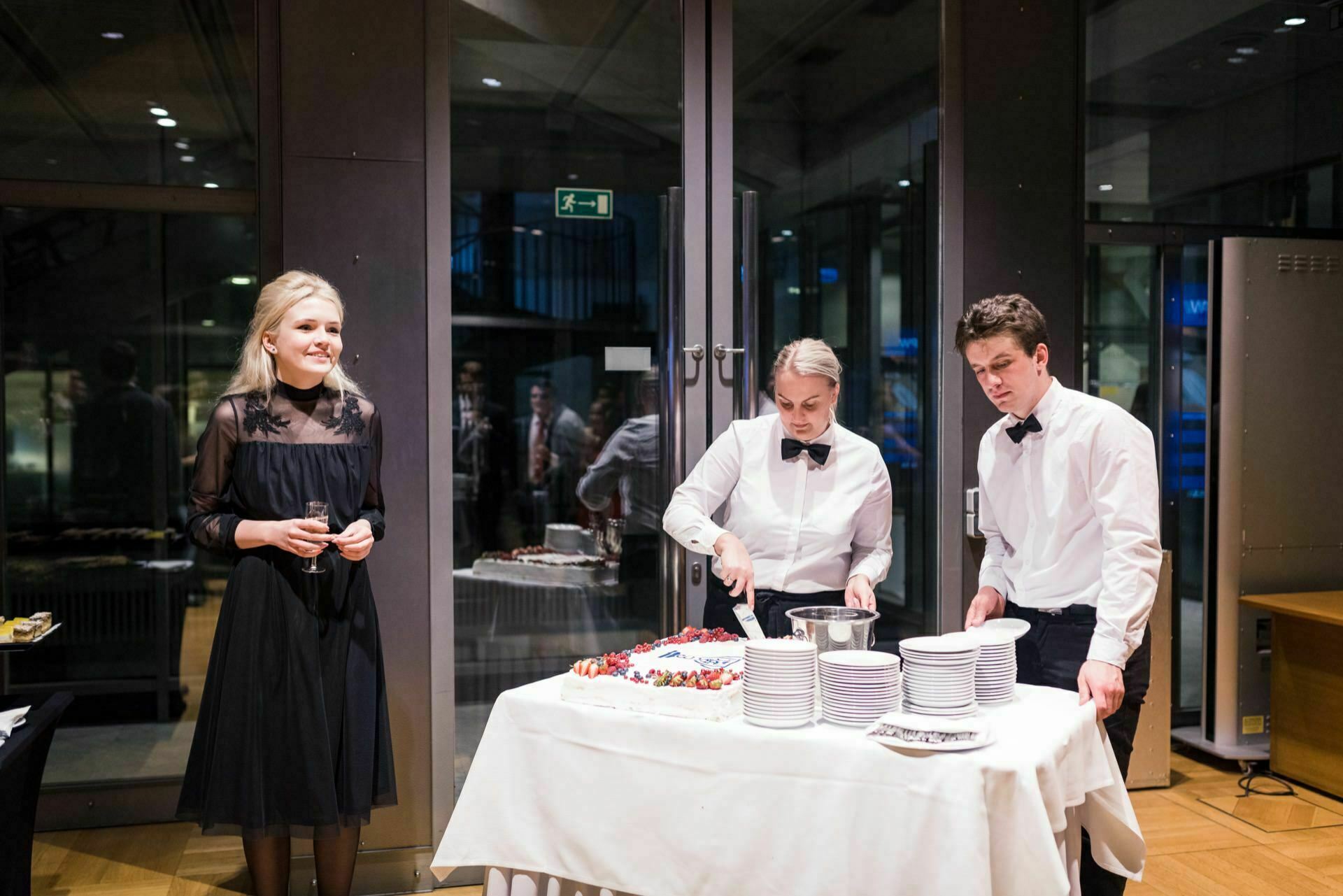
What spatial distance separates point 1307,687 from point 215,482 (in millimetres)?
4173

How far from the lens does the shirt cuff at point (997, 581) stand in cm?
282

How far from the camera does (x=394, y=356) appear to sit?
140 inches

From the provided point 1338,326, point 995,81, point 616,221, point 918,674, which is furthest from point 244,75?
point 1338,326

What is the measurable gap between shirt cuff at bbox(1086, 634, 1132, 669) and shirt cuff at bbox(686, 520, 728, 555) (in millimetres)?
1011

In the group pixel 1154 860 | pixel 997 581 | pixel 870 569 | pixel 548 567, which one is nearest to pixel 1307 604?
pixel 1154 860

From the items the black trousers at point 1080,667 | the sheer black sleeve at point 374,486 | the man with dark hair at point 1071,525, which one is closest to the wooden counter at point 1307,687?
the black trousers at point 1080,667

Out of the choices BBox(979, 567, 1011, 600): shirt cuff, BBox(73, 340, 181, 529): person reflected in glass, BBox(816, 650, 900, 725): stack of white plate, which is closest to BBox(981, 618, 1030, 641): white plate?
BBox(979, 567, 1011, 600): shirt cuff

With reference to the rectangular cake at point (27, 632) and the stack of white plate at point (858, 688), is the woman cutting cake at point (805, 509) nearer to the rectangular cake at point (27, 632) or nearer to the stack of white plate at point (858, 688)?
the stack of white plate at point (858, 688)

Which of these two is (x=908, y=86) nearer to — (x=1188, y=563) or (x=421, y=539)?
(x=421, y=539)

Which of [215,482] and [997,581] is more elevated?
[215,482]

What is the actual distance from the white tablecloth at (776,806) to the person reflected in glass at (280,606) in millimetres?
765

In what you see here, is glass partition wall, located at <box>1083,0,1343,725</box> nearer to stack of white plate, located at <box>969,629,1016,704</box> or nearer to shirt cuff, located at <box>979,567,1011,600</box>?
shirt cuff, located at <box>979,567,1011,600</box>

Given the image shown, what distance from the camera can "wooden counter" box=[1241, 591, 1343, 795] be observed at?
4.29m

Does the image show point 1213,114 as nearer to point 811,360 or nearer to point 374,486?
point 811,360
